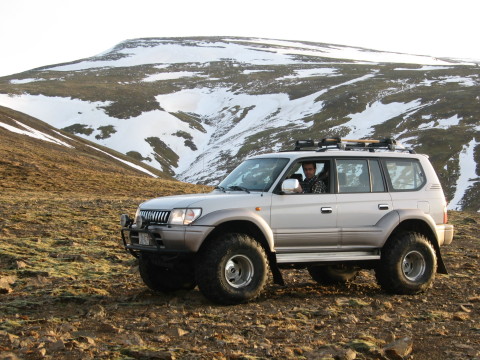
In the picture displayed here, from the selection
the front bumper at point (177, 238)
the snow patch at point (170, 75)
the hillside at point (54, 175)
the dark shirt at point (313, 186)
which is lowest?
the hillside at point (54, 175)

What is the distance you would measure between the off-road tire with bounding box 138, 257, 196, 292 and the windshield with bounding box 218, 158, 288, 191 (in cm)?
155

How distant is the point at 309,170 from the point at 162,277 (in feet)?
9.43

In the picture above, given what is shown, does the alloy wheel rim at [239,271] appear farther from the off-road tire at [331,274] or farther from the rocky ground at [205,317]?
the off-road tire at [331,274]

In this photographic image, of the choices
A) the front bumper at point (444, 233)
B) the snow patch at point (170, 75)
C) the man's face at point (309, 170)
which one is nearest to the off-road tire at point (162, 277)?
the man's face at point (309, 170)

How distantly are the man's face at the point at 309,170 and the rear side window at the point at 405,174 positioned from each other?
4.70ft

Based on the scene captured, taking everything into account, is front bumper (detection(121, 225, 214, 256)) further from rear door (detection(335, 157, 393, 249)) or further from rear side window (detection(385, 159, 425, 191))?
rear side window (detection(385, 159, 425, 191))

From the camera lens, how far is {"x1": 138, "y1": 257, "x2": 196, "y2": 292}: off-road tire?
370 inches

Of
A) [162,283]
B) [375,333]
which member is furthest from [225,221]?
[375,333]

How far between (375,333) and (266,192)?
8.89 feet

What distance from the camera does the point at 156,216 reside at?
344 inches

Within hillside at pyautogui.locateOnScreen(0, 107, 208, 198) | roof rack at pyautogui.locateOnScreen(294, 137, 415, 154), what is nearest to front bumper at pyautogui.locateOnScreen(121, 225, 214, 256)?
roof rack at pyautogui.locateOnScreen(294, 137, 415, 154)

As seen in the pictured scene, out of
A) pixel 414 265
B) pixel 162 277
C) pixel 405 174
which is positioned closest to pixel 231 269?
pixel 162 277

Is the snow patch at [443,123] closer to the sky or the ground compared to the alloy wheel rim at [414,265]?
closer to the sky

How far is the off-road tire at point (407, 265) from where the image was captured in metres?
9.80
